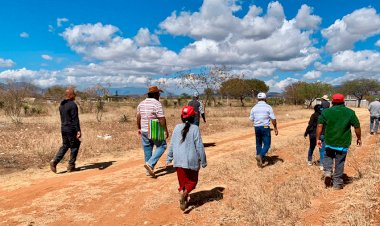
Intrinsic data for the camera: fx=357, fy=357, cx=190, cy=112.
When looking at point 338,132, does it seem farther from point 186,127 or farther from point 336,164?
point 186,127

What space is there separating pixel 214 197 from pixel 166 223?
1420mm

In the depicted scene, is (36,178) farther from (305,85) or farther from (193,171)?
(305,85)

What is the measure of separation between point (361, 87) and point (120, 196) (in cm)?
Result: 8605

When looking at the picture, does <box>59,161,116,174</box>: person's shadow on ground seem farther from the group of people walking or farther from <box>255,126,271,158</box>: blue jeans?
<box>255,126,271,158</box>: blue jeans

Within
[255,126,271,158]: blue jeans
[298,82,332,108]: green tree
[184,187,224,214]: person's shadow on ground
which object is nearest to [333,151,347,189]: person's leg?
[184,187,224,214]: person's shadow on ground

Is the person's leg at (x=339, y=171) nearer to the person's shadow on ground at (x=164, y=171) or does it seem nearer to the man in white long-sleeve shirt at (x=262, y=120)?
the man in white long-sleeve shirt at (x=262, y=120)

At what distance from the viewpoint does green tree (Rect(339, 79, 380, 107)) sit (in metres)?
81.4

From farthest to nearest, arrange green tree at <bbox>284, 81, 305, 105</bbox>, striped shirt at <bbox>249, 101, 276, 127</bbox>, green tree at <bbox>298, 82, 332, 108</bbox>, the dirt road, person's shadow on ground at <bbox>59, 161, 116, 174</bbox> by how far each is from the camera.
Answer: green tree at <bbox>284, 81, 305, 105</bbox> < green tree at <bbox>298, 82, 332, 108</bbox> < person's shadow on ground at <bbox>59, 161, 116, 174</bbox> < striped shirt at <bbox>249, 101, 276, 127</bbox> < the dirt road

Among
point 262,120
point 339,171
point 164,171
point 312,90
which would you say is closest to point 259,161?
point 262,120

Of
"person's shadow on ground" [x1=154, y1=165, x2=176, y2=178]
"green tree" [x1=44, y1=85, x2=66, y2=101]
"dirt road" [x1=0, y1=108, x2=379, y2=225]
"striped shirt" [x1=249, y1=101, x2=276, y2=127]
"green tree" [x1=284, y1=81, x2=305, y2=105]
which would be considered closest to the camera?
"dirt road" [x1=0, y1=108, x2=379, y2=225]

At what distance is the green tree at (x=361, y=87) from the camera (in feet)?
267

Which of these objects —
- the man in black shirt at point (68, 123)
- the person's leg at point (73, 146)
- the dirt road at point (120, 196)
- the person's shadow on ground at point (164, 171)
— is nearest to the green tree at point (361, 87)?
the dirt road at point (120, 196)

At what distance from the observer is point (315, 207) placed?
5.75 metres

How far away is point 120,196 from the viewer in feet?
22.2
